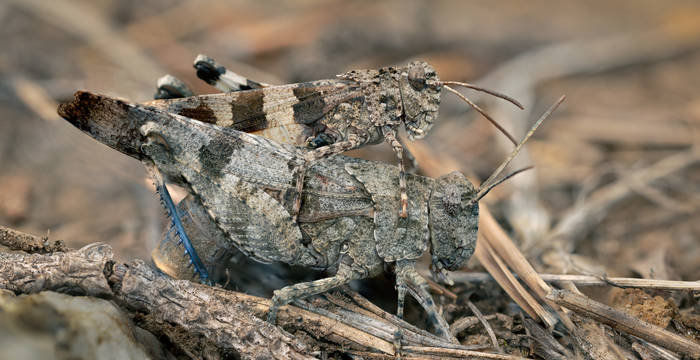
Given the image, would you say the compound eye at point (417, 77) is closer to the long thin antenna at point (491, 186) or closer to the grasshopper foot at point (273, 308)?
the long thin antenna at point (491, 186)

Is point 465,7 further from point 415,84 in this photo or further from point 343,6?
point 415,84

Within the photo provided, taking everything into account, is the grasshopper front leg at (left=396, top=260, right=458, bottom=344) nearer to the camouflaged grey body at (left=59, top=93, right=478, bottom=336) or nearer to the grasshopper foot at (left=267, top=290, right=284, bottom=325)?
the camouflaged grey body at (left=59, top=93, right=478, bottom=336)

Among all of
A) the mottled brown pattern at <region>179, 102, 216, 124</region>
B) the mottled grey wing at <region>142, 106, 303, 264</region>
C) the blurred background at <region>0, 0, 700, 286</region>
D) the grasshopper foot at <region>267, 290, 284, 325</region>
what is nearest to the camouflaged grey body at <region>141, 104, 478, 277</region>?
the mottled grey wing at <region>142, 106, 303, 264</region>

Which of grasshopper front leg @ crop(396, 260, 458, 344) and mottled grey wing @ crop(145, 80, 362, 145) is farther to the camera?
mottled grey wing @ crop(145, 80, 362, 145)

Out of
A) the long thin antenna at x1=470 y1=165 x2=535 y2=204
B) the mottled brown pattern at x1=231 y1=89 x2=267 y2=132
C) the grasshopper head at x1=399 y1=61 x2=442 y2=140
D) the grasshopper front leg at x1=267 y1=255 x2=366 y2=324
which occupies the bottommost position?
the grasshopper front leg at x1=267 y1=255 x2=366 y2=324

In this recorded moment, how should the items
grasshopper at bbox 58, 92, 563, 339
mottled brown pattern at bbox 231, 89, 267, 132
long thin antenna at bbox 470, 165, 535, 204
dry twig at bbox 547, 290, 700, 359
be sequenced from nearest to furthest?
1. dry twig at bbox 547, 290, 700, 359
2. grasshopper at bbox 58, 92, 563, 339
3. long thin antenna at bbox 470, 165, 535, 204
4. mottled brown pattern at bbox 231, 89, 267, 132

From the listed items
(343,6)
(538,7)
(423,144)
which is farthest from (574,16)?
(423,144)

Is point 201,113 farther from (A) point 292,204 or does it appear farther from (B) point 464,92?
(B) point 464,92
